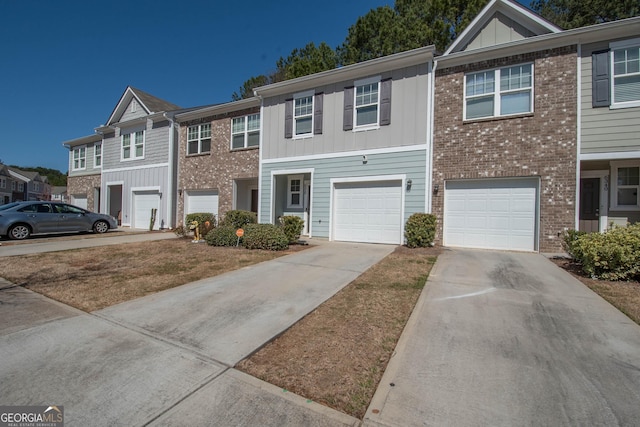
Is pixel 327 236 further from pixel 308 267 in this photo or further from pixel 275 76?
pixel 275 76

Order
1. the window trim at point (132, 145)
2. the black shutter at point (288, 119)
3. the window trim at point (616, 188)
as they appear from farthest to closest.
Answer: the window trim at point (132, 145) → the black shutter at point (288, 119) → the window trim at point (616, 188)

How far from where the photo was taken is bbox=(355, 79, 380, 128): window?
1050 cm

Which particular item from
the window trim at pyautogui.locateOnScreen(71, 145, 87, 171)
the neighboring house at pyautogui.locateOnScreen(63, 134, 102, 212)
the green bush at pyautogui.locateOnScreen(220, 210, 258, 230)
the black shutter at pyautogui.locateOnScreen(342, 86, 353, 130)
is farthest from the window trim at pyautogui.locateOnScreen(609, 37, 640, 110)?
the window trim at pyautogui.locateOnScreen(71, 145, 87, 171)

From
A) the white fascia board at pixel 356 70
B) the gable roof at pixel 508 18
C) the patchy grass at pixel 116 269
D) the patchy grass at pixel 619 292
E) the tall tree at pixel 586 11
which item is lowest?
the patchy grass at pixel 116 269

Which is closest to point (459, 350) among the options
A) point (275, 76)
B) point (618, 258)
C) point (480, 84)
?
point (618, 258)

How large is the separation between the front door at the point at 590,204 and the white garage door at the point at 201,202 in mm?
13914

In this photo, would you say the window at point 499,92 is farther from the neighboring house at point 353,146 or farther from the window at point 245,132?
the window at point 245,132

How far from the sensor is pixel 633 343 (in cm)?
309

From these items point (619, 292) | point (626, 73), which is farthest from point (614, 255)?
point (626, 73)

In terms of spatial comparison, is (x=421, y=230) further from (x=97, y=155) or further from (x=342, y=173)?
(x=97, y=155)

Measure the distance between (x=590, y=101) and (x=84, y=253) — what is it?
47.0 feet

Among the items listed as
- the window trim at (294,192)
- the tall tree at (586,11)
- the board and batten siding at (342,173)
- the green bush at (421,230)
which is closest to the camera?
the green bush at (421,230)

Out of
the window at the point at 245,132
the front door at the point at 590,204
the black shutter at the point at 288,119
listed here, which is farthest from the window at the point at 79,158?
the front door at the point at 590,204

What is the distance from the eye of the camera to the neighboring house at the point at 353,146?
984 centimetres
